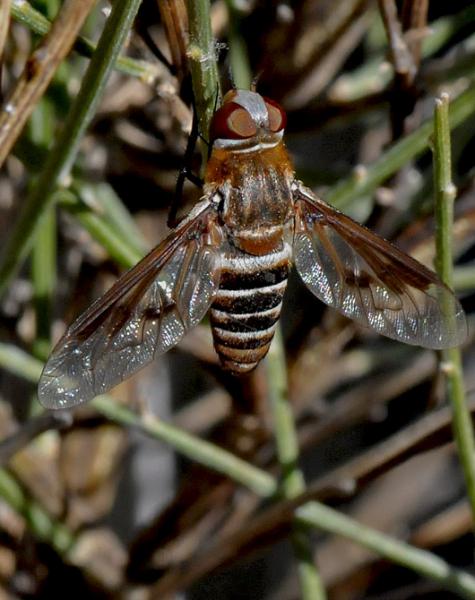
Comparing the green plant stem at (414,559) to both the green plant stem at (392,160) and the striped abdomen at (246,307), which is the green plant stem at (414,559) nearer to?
the striped abdomen at (246,307)

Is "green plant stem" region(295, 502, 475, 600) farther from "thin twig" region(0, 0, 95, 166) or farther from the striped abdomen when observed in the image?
"thin twig" region(0, 0, 95, 166)

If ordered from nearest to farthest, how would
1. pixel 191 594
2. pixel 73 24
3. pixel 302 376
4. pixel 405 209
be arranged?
pixel 73 24 < pixel 405 209 < pixel 302 376 < pixel 191 594

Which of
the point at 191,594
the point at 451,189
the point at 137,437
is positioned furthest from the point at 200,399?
the point at 451,189

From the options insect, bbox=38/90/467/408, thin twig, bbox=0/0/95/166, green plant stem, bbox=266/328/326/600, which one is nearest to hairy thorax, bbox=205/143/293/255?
insect, bbox=38/90/467/408

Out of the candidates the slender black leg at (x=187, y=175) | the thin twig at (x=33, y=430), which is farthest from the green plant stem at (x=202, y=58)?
the thin twig at (x=33, y=430)

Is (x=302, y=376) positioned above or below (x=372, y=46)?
below

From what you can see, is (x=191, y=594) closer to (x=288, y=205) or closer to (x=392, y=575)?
(x=392, y=575)

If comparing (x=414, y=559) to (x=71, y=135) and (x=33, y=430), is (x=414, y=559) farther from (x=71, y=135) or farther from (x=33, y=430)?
(x=71, y=135)
